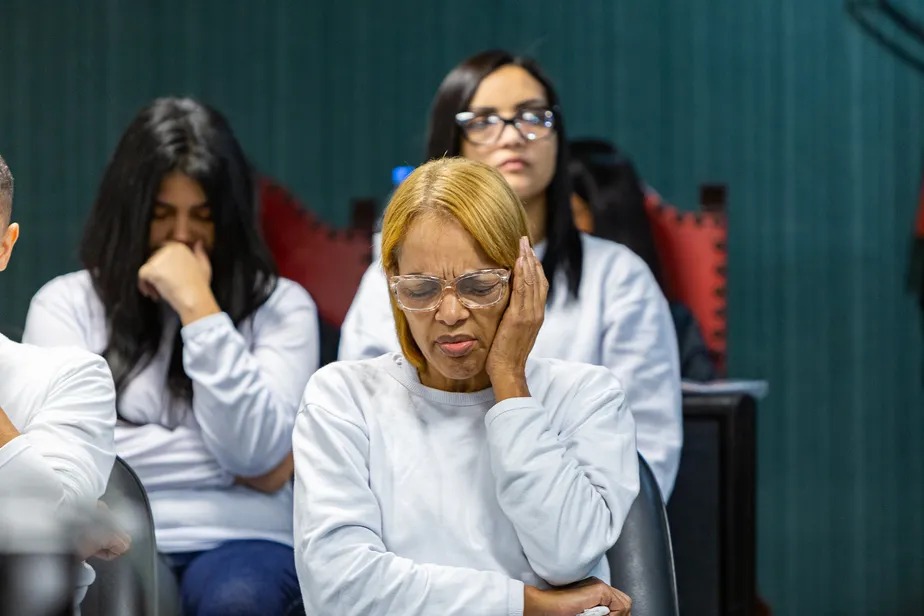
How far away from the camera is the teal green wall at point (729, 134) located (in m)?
3.61

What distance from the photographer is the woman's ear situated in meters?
1.28

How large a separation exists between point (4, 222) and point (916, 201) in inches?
116

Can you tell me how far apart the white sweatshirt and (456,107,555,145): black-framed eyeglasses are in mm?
697

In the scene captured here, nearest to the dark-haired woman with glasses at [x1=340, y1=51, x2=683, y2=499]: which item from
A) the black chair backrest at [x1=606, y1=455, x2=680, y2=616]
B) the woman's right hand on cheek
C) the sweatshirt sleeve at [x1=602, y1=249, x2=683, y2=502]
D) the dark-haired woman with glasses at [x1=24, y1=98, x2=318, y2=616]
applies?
the sweatshirt sleeve at [x1=602, y1=249, x2=683, y2=502]

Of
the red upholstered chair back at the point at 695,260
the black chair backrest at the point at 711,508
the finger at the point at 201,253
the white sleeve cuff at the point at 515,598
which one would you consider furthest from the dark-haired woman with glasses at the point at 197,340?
the red upholstered chair back at the point at 695,260

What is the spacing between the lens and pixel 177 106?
7.00 ft

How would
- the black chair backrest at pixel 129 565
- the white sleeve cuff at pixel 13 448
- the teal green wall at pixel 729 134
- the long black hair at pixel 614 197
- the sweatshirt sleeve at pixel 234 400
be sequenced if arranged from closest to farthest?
the white sleeve cuff at pixel 13 448
the black chair backrest at pixel 129 565
the sweatshirt sleeve at pixel 234 400
the long black hair at pixel 614 197
the teal green wall at pixel 729 134

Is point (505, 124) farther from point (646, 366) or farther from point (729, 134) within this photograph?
point (729, 134)

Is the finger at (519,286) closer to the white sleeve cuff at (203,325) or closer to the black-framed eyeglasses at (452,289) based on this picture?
the black-framed eyeglasses at (452,289)

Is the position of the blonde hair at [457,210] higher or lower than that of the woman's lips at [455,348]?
higher

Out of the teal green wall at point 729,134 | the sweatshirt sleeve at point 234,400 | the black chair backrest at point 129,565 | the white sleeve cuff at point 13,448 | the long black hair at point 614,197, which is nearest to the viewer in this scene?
the white sleeve cuff at point 13,448

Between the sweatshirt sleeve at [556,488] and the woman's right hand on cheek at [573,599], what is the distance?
0.04 feet

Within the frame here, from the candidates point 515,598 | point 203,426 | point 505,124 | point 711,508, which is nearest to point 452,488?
point 515,598

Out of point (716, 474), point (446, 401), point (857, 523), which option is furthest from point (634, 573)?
point (857, 523)
